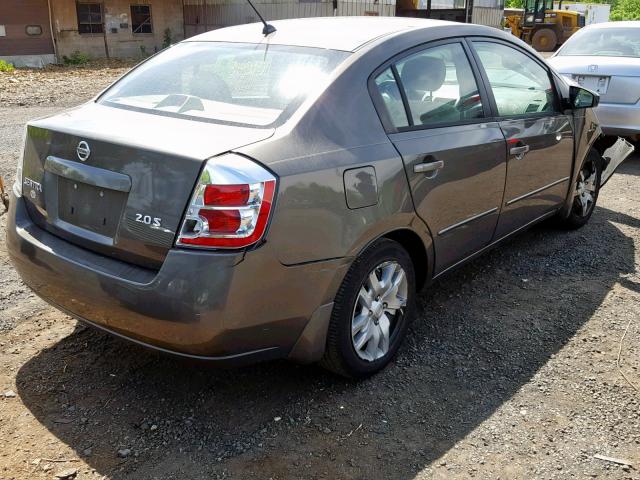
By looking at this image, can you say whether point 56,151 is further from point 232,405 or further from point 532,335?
point 532,335

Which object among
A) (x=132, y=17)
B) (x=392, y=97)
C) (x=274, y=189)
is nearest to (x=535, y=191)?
(x=392, y=97)

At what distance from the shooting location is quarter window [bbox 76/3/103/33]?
2066 cm

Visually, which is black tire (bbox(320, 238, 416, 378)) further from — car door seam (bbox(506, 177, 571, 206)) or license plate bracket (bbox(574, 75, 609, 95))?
license plate bracket (bbox(574, 75, 609, 95))

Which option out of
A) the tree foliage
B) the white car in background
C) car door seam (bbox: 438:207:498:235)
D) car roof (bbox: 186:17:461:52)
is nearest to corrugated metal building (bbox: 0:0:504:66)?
the white car in background

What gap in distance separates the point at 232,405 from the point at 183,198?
1.09 metres

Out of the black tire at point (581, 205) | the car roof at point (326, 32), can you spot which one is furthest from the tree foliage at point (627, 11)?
the car roof at point (326, 32)

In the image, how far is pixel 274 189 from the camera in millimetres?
2586

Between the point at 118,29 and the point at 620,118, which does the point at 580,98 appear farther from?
the point at 118,29

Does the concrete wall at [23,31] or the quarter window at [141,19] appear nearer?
the concrete wall at [23,31]

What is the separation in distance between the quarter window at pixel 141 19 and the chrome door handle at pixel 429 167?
68.5ft

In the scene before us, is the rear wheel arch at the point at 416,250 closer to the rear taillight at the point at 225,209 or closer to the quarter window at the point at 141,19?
the rear taillight at the point at 225,209

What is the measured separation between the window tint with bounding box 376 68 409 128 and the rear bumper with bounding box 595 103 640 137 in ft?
17.1

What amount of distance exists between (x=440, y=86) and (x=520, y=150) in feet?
2.62

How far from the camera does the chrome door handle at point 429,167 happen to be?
323 cm
